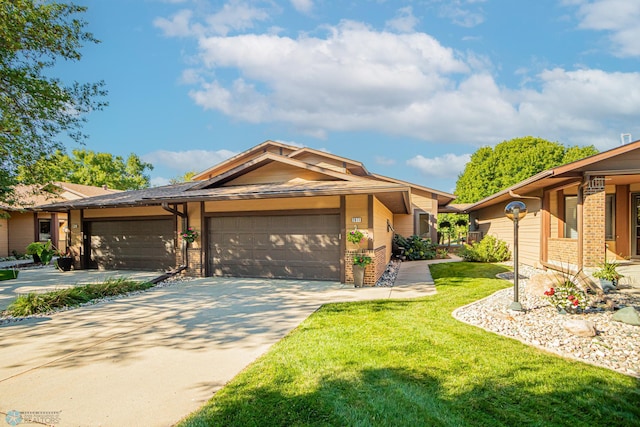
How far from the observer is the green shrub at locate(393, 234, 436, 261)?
16.5 meters

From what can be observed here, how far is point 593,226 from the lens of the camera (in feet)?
26.6

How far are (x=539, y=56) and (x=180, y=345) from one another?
18928 millimetres

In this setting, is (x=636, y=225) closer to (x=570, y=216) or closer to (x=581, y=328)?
(x=570, y=216)

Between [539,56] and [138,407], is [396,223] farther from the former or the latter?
[138,407]

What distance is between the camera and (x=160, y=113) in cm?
1962

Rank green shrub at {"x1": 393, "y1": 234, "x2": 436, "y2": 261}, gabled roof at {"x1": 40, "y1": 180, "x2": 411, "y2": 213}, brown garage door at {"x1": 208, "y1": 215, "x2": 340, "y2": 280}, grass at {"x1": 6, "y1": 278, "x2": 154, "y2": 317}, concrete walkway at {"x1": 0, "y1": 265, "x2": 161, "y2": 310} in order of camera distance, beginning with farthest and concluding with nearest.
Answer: green shrub at {"x1": 393, "y1": 234, "x2": 436, "y2": 261}, brown garage door at {"x1": 208, "y1": 215, "x2": 340, "y2": 280}, concrete walkway at {"x1": 0, "y1": 265, "x2": 161, "y2": 310}, gabled roof at {"x1": 40, "y1": 180, "x2": 411, "y2": 213}, grass at {"x1": 6, "y1": 278, "x2": 154, "y2": 317}

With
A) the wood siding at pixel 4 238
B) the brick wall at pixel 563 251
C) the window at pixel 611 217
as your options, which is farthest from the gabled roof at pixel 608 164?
the wood siding at pixel 4 238

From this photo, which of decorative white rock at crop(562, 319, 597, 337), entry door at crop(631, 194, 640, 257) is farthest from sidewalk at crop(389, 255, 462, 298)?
entry door at crop(631, 194, 640, 257)

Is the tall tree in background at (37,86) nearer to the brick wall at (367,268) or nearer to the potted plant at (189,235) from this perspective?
the potted plant at (189,235)

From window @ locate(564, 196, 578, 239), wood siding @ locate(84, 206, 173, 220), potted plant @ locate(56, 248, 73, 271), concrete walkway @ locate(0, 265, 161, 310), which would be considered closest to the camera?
concrete walkway @ locate(0, 265, 161, 310)

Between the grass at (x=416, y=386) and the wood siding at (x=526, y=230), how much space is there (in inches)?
356

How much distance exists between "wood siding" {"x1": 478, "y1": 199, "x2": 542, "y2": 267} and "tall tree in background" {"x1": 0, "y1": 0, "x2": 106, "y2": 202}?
15355 millimetres

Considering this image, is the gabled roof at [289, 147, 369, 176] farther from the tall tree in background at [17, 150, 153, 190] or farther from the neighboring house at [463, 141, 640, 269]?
the tall tree in background at [17, 150, 153, 190]

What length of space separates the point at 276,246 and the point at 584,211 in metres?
8.33
